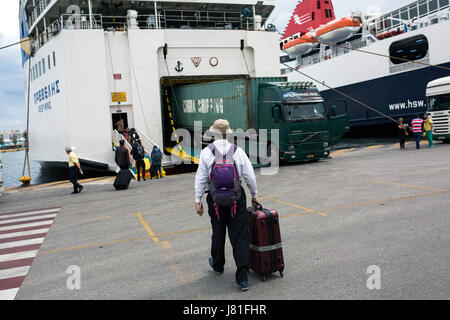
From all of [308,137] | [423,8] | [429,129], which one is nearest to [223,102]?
[308,137]

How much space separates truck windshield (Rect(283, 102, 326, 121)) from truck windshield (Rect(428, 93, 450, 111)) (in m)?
6.21

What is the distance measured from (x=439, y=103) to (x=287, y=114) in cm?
812

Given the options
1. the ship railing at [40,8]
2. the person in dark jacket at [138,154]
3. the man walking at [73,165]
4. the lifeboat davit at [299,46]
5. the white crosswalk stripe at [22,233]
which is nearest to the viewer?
the white crosswalk stripe at [22,233]

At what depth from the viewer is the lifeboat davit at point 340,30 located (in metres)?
28.0

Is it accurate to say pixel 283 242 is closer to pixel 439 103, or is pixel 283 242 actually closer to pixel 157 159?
pixel 157 159

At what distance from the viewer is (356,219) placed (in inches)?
265

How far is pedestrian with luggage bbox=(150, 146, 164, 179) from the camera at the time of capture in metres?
16.0

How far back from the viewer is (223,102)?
18.9 m

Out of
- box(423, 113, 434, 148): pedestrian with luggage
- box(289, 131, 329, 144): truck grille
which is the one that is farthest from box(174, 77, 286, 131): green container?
box(423, 113, 434, 148): pedestrian with luggage

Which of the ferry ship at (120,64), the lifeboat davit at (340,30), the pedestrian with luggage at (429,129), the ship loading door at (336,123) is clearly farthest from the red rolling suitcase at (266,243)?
the lifeboat davit at (340,30)

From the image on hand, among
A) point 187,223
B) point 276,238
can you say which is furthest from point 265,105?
point 276,238

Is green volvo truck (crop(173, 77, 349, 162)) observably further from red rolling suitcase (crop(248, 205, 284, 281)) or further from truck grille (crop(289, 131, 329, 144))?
red rolling suitcase (crop(248, 205, 284, 281))

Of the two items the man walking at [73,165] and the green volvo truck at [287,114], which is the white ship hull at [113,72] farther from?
the man walking at [73,165]

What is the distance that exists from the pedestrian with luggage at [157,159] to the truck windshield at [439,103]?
13.1 m
